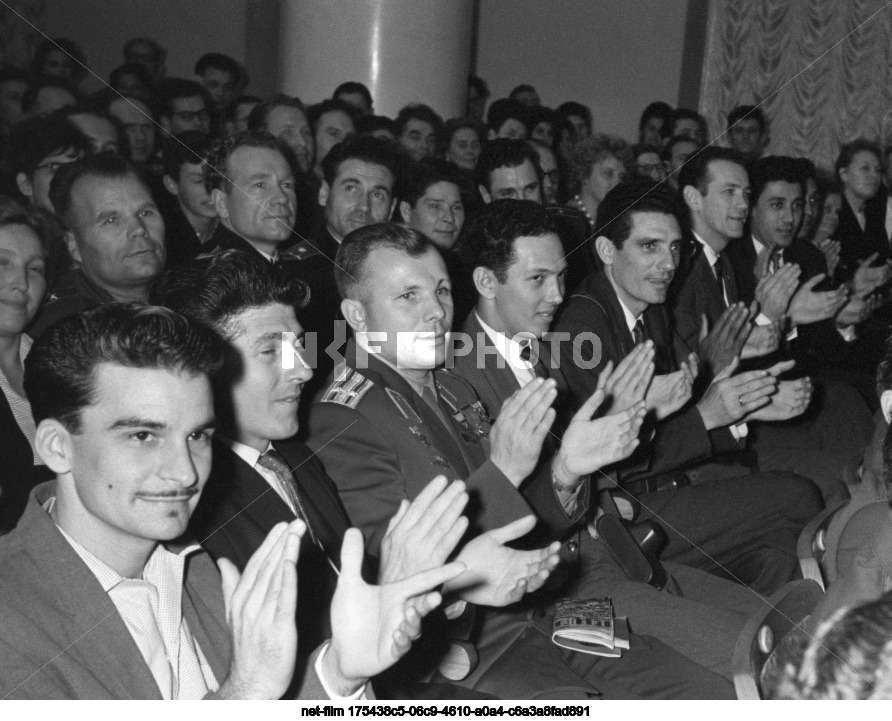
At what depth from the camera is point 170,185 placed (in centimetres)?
349

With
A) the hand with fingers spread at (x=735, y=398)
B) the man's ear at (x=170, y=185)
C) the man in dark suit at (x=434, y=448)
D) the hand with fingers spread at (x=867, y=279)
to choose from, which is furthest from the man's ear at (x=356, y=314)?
the hand with fingers spread at (x=867, y=279)

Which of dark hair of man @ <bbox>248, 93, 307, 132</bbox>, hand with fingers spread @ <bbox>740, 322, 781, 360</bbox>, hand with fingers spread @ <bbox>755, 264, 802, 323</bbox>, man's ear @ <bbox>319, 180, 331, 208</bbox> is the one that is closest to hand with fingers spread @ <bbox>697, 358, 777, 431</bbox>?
hand with fingers spread @ <bbox>740, 322, 781, 360</bbox>

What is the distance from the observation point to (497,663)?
1.88 metres

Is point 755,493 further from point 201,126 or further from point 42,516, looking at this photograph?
point 201,126

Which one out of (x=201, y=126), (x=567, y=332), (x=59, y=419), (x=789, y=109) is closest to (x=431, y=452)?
(x=59, y=419)

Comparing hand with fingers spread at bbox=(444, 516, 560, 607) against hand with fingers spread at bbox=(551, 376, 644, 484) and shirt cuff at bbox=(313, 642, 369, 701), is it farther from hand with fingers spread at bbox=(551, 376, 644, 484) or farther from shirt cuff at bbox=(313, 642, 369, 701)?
hand with fingers spread at bbox=(551, 376, 644, 484)

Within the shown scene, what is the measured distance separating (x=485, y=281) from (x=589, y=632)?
1098mm

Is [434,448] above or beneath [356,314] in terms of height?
beneath

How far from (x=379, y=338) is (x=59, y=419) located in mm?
950

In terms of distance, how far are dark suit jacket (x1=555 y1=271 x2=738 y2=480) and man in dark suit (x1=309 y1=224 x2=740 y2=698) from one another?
2.10 ft

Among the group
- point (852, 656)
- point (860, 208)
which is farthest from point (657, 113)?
point (852, 656)

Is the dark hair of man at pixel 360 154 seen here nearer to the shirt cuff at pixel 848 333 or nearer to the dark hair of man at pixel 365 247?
the dark hair of man at pixel 365 247

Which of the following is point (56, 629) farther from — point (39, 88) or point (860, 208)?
point (860, 208)
